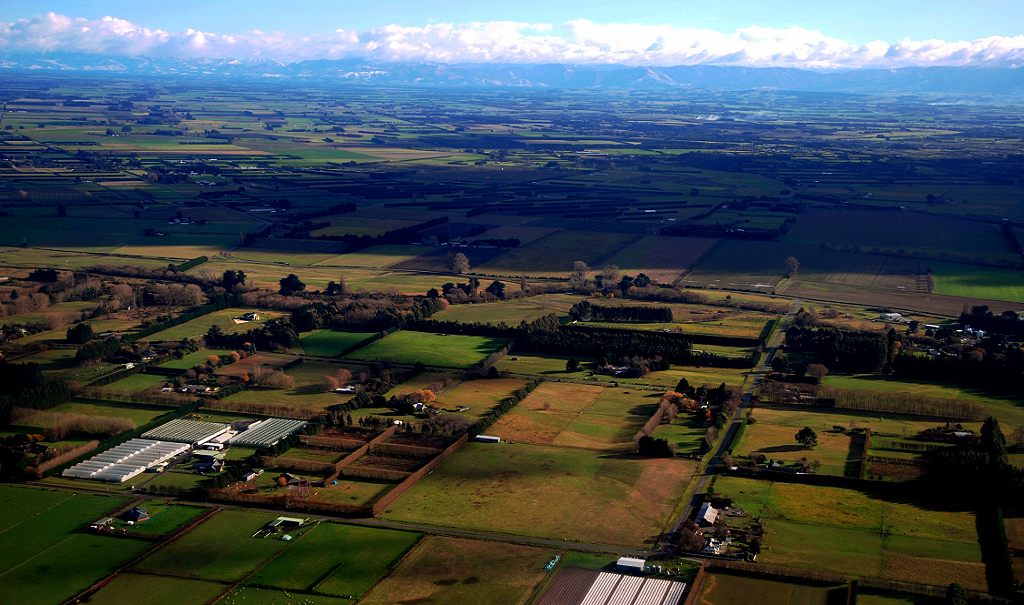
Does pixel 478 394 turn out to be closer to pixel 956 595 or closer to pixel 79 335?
pixel 79 335

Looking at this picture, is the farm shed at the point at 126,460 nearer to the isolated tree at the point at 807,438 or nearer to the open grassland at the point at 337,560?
the open grassland at the point at 337,560

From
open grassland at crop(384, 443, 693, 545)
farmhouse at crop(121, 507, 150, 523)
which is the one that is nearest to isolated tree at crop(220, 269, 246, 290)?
open grassland at crop(384, 443, 693, 545)

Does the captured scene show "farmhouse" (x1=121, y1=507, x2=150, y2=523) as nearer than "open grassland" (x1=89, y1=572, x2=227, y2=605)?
No

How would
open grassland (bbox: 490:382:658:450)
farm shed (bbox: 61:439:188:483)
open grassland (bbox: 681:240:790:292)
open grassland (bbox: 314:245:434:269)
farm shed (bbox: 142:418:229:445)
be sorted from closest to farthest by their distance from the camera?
farm shed (bbox: 61:439:188:483)
farm shed (bbox: 142:418:229:445)
open grassland (bbox: 490:382:658:450)
open grassland (bbox: 681:240:790:292)
open grassland (bbox: 314:245:434:269)

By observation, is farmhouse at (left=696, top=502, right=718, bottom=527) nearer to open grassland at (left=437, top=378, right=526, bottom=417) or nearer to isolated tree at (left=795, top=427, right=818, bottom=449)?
isolated tree at (left=795, top=427, right=818, bottom=449)

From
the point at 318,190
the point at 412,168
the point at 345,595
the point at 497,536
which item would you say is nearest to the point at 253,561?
the point at 345,595

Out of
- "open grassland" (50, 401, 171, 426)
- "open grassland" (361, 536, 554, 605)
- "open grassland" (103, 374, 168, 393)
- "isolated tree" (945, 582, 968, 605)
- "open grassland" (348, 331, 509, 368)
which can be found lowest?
"open grassland" (50, 401, 171, 426)

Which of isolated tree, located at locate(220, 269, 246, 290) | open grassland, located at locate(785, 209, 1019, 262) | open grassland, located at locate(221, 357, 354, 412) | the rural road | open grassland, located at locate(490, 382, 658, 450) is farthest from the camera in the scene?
open grassland, located at locate(785, 209, 1019, 262)

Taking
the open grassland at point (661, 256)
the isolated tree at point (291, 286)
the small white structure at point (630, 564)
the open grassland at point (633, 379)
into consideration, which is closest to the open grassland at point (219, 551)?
the small white structure at point (630, 564)
